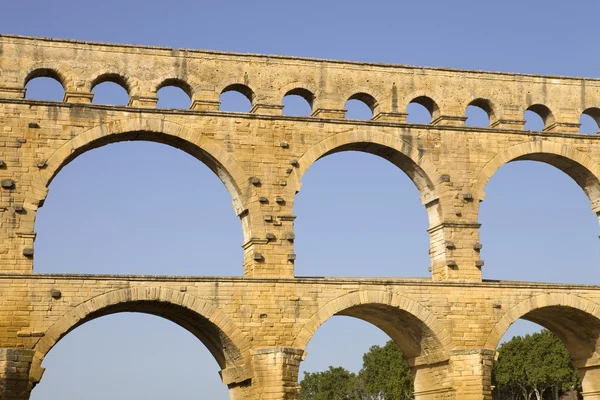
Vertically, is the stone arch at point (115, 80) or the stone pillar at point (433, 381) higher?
the stone arch at point (115, 80)

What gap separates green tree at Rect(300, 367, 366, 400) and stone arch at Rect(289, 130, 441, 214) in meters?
44.8

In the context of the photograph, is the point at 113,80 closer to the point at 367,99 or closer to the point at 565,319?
the point at 367,99

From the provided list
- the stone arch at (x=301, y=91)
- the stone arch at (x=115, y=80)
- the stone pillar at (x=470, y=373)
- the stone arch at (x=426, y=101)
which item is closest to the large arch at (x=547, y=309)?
the stone pillar at (x=470, y=373)

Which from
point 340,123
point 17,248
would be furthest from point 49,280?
point 340,123


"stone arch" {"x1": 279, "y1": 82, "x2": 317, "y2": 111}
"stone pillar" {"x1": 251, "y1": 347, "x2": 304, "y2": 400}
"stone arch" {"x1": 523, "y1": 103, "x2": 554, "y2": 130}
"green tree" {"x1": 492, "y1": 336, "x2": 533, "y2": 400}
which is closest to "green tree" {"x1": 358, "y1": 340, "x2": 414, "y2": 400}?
"green tree" {"x1": 492, "y1": 336, "x2": 533, "y2": 400}

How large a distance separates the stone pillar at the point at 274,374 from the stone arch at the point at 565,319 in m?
5.11

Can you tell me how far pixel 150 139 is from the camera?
84.6 ft

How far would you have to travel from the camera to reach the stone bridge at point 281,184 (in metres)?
23.9

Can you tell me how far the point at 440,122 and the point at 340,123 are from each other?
283cm

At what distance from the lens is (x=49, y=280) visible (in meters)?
23.4

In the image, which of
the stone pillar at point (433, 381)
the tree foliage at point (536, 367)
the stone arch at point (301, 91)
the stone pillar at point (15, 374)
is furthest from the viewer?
the tree foliage at point (536, 367)

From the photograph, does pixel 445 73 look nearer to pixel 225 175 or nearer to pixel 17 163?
pixel 225 175

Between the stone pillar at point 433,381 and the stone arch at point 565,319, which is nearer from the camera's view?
the stone pillar at point 433,381

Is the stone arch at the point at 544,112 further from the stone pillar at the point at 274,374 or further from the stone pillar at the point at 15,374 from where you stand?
the stone pillar at the point at 15,374
